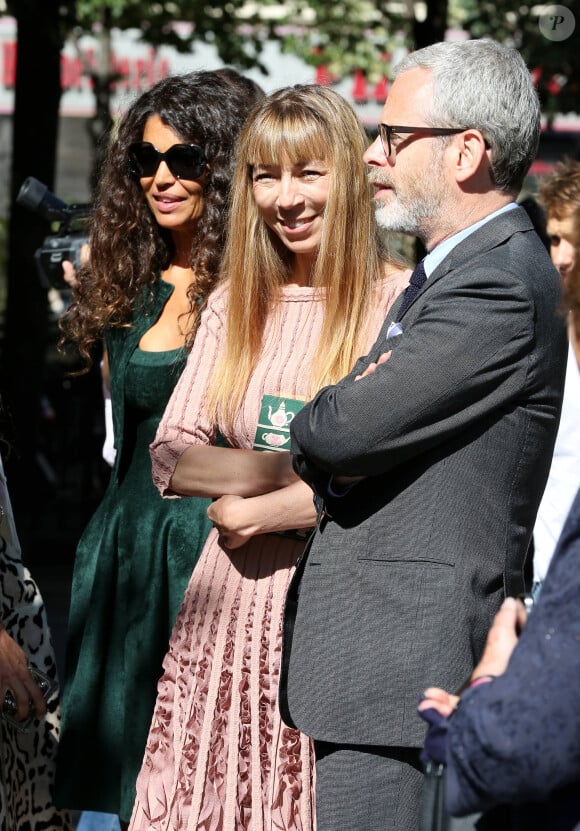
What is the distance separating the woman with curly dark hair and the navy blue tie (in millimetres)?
1233

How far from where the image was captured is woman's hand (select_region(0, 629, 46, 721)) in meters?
3.03

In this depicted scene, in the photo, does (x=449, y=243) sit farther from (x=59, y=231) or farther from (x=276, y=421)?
(x=59, y=231)

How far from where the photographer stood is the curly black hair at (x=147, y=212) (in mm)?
4148

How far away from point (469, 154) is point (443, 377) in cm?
52

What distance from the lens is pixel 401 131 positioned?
2.84 m

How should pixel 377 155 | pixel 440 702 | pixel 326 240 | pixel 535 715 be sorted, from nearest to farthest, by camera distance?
pixel 535 715 → pixel 440 702 → pixel 377 155 → pixel 326 240

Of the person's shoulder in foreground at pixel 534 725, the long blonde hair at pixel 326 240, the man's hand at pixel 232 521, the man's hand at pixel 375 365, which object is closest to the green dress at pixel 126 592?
the long blonde hair at pixel 326 240

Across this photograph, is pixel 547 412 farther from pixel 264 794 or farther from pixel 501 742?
pixel 264 794

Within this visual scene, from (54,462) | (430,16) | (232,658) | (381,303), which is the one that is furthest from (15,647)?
(54,462)

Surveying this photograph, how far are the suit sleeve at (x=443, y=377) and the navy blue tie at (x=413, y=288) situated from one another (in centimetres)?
19

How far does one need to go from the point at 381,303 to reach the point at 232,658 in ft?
3.21

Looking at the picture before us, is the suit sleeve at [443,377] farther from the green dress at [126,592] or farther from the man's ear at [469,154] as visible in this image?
the green dress at [126,592]

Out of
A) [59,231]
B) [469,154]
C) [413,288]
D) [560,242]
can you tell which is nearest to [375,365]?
[413,288]

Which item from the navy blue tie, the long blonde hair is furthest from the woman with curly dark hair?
the navy blue tie
